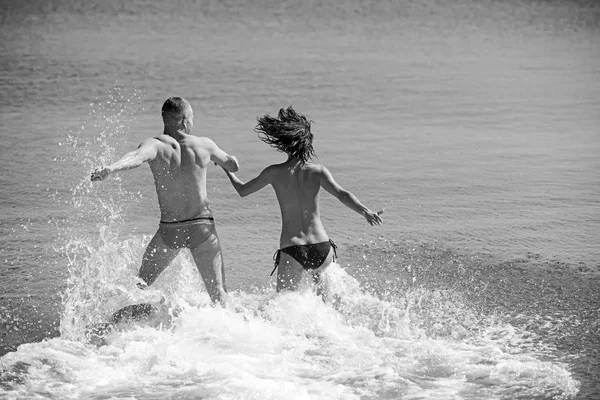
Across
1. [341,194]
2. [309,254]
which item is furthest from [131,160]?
[341,194]

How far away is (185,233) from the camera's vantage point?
6.00m

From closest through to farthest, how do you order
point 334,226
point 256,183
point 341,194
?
point 341,194, point 256,183, point 334,226

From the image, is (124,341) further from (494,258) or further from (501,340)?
(494,258)

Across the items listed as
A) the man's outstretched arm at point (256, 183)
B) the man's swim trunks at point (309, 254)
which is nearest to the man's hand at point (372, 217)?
the man's swim trunks at point (309, 254)

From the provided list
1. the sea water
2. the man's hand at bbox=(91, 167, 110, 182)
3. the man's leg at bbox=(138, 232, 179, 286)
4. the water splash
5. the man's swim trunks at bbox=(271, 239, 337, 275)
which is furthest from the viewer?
the water splash

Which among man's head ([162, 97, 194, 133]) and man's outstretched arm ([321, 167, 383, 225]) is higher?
man's head ([162, 97, 194, 133])

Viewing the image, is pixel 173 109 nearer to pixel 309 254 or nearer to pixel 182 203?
pixel 182 203

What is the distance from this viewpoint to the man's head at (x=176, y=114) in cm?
605

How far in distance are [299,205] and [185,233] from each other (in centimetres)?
79

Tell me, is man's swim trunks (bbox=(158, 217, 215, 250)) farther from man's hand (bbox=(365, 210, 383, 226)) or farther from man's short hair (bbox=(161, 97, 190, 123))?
man's hand (bbox=(365, 210, 383, 226))

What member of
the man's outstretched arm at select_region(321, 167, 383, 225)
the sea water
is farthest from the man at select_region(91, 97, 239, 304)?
the man's outstretched arm at select_region(321, 167, 383, 225)

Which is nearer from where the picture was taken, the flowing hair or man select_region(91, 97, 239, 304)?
man select_region(91, 97, 239, 304)

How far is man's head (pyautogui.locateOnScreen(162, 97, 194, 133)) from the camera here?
6.05 meters

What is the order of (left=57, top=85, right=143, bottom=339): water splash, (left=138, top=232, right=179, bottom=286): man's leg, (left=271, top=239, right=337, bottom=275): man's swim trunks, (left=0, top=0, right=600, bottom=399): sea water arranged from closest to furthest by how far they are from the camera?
(left=0, top=0, right=600, bottom=399): sea water < (left=271, top=239, right=337, bottom=275): man's swim trunks < (left=138, top=232, right=179, bottom=286): man's leg < (left=57, top=85, right=143, bottom=339): water splash
